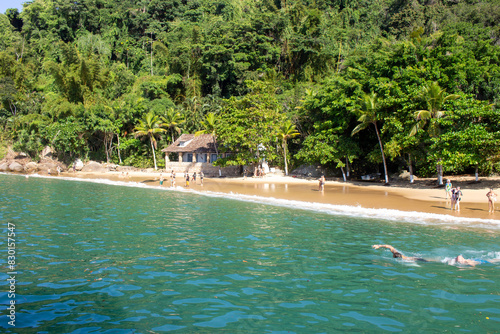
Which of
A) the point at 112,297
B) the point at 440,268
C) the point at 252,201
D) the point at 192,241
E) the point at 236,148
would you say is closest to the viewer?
the point at 112,297

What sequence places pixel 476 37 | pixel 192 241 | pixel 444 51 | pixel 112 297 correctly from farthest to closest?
pixel 476 37 < pixel 444 51 < pixel 192 241 < pixel 112 297

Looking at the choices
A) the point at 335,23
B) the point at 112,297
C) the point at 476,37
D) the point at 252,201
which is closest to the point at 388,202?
the point at 252,201

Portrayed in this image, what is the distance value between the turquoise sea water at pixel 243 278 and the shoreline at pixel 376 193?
13.9 feet

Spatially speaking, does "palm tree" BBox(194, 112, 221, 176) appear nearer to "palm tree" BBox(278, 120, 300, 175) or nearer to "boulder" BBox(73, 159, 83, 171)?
"palm tree" BBox(278, 120, 300, 175)

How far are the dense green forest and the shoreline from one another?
2.10 meters

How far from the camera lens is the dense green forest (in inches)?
1091

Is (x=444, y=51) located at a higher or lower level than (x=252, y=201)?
Answer: higher

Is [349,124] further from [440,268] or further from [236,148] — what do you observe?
[440,268]

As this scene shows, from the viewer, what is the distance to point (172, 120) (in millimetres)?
47438

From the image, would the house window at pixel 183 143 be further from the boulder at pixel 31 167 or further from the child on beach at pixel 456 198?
the child on beach at pixel 456 198

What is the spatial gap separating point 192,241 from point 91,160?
45.0m

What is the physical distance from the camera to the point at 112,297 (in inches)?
300

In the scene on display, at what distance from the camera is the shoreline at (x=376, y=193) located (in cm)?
1964

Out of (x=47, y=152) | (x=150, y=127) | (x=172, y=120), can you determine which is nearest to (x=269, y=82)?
(x=172, y=120)
